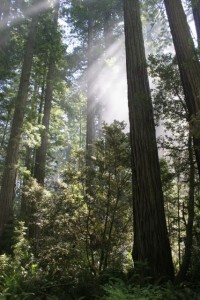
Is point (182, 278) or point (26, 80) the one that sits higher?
point (26, 80)

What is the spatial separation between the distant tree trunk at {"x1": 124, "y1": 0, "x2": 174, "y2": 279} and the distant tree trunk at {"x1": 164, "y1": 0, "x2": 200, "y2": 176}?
3.07ft

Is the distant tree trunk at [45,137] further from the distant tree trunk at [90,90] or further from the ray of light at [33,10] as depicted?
the distant tree trunk at [90,90]

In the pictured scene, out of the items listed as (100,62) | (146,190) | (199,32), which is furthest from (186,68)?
(100,62)

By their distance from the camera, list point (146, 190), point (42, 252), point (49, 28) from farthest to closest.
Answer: point (49, 28) → point (42, 252) → point (146, 190)

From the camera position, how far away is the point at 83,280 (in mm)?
6496

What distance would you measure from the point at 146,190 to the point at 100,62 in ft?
51.5

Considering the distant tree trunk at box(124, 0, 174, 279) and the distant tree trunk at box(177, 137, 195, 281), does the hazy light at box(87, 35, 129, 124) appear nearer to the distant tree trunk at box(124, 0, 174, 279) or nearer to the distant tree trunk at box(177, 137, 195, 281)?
the distant tree trunk at box(124, 0, 174, 279)

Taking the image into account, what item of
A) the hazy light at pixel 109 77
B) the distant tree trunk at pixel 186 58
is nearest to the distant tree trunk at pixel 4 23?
the hazy light at pixel 109 77

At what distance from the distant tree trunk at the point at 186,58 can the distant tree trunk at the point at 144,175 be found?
0.94 metres

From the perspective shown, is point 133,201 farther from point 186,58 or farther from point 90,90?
point 90,90

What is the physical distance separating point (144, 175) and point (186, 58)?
103 inches

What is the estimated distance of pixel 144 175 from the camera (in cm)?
752

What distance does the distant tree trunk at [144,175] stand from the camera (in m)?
6.96

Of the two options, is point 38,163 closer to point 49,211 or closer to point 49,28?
point 49,28
